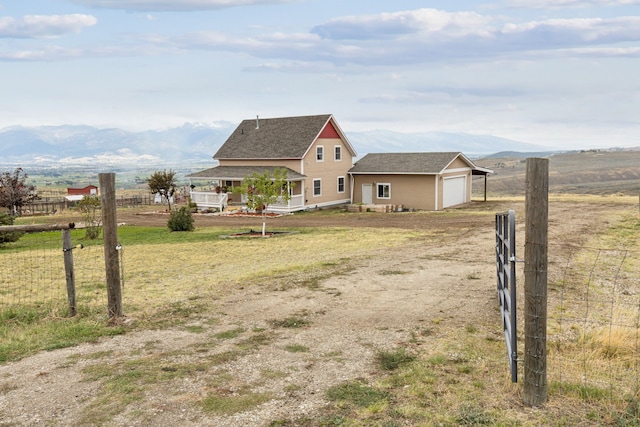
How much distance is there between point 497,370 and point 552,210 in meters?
30.5

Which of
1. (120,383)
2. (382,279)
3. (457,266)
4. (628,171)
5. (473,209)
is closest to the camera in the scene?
(120,383)

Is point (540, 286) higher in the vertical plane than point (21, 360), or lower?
higher

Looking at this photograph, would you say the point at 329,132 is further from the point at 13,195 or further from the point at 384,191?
the point at 13,195

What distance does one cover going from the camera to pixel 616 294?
1207cm

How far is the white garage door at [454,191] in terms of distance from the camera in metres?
42.2

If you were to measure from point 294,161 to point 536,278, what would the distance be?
119 ft

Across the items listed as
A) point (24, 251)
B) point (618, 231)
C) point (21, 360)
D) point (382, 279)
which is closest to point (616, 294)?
point (382, 279)

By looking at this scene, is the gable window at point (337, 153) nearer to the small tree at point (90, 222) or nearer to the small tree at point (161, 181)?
the small tree at point (161, 181)

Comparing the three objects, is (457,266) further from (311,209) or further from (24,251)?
(311,209)

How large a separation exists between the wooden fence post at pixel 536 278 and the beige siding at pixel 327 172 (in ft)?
118

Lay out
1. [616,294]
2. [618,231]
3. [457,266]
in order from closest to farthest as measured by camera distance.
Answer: [616,294] → [457,266] → [618,231]

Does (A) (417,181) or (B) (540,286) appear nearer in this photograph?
(B) (540,286)

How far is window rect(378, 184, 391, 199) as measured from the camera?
43100mm

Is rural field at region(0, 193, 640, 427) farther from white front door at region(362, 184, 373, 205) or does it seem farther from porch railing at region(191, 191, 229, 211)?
white front door at region(362, 184, 373, 205)
